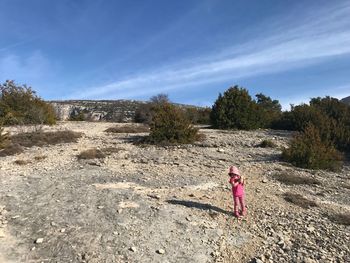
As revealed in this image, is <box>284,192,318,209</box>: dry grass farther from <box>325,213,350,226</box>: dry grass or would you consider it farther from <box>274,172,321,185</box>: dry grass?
<box>274,172,321,185</box>: dry grass

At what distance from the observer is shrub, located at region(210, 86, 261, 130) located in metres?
26.6

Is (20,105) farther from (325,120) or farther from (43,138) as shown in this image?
(325,120)

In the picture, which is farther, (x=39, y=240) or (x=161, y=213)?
(x=161, y=213)

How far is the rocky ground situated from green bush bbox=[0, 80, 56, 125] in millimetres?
12457

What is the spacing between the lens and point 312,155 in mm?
16531

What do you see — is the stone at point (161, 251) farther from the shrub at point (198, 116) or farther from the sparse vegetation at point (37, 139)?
the shrub at point (198, 116)

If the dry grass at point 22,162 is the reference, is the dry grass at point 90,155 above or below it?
above

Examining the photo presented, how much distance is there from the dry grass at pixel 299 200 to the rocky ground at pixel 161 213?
21 centimetres

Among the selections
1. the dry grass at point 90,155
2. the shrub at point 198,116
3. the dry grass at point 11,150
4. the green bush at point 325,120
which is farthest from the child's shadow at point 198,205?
the shrub at point 198,116

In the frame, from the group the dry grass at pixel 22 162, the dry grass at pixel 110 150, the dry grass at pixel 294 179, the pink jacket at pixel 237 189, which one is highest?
the dry grass at pixel 110 150

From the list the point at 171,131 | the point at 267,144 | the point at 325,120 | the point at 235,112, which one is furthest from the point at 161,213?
the point at 235,112

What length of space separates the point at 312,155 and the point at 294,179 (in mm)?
2884

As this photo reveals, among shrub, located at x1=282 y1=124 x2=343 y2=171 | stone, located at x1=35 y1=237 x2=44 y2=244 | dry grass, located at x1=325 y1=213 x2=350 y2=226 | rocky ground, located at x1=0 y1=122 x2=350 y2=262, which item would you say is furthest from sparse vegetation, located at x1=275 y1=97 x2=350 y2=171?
stone, located at x1=35 y1=237 x2=44 y2=244

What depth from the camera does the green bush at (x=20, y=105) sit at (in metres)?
28.4
